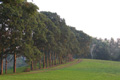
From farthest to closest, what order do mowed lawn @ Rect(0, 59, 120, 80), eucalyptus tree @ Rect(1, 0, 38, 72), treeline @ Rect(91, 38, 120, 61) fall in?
treeline @ Rect(91, 38, 120, 61)
eucalyptus tree @ Rect(1, 0, 38, 72)
mowed lawn @ Rect(0, 59, 120, 80)

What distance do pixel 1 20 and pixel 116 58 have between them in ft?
215

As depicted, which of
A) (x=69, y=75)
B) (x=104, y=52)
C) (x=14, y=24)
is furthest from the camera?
(x=104, y=52)

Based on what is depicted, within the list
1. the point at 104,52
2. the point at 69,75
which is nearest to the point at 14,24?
the point at 69,75

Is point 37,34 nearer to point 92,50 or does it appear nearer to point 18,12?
point 18,12

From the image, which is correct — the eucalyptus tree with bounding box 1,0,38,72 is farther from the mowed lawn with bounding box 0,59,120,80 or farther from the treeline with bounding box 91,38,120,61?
the treeline with bounding box 91,38,120,61

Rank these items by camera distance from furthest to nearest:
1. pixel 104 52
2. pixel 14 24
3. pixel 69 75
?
pixel 104 52, pixel 69 75, pixel 14 24

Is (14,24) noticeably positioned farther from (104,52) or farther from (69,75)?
(104,52)

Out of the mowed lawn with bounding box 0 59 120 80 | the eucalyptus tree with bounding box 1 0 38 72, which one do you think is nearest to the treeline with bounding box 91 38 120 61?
the mowed lawn with bounding box 0 59 120 80

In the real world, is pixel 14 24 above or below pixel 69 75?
above

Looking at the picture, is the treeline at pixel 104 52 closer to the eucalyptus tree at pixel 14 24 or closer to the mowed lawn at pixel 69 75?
the mowed lawn at pixel 69 75

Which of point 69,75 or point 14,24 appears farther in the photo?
point 69,75

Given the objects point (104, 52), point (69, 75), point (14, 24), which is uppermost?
point (14, 24)

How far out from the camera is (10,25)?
19.8 meters

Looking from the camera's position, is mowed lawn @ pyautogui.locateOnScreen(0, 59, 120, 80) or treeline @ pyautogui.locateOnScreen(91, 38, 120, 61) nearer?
mowed lawn @ pyautogui.locateOnScreen(0, 59, 120, 80)
